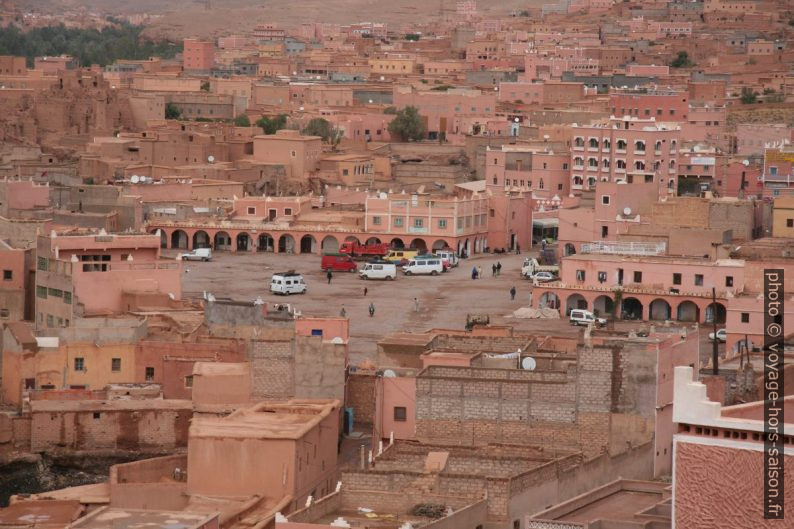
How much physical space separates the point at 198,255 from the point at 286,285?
21.8 feet

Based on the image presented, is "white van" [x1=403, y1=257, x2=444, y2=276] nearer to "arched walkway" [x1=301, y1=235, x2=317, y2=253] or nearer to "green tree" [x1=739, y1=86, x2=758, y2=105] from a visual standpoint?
"arched walkway" [x1=301, y1=235, x2=317, y2=253]

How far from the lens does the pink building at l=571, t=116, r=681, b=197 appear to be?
6400 cm

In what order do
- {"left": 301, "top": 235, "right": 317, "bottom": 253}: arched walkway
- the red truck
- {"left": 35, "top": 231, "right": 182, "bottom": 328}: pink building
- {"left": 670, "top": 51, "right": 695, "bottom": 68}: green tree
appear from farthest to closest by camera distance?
1. {"left": 670, "top": 51, "right": 695, "bottom": 68}: green tree
2. {"left": 301, "top": 235, "right": 317, "bottom": 253}: arched walkway
3. the red truck
4. {"left": 35, "top": 231, "right": 182, "bottom": 328}: pink building

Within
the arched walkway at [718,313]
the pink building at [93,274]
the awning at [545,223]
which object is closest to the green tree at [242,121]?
the awning at [545,223]

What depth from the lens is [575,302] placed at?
4919 cm

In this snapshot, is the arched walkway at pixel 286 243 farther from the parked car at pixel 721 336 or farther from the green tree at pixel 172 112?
the green tree at pixel 172 112

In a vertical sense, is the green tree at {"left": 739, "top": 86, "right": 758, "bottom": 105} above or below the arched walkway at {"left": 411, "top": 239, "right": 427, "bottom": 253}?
above

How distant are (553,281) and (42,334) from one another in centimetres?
1495

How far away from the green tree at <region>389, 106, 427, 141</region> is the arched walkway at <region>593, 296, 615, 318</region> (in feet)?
113

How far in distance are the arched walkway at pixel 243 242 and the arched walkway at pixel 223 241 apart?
25 cm

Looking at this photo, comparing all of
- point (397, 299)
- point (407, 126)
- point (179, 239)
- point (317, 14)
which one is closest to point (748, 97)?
point (407, 126)

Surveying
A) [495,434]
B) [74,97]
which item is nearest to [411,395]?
[495,434]

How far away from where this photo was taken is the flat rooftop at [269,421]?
29.8 metres

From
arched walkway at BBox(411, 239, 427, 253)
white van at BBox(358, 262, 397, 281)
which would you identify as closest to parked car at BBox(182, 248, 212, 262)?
white van at BBox(358, 262, 397, 281)
